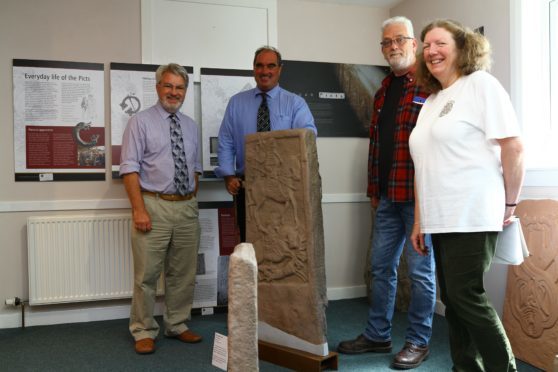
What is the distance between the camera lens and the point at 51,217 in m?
3.49

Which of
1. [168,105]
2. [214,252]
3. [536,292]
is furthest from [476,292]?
[214,252]

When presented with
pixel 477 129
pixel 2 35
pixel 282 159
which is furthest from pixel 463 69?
pixel 2 35

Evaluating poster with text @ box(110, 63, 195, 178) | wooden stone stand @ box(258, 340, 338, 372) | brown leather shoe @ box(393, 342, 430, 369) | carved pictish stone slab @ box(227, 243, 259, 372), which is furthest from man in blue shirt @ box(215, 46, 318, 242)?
carved pictish stone slab @ box(227, 243, 259, 372)

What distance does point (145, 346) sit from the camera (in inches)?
115

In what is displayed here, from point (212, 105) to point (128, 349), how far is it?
1.86 metres

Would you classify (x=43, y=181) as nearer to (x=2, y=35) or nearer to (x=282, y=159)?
(x=2, y=35)

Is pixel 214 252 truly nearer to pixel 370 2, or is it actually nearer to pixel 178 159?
pixel 178 159

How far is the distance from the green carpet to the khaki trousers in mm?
147

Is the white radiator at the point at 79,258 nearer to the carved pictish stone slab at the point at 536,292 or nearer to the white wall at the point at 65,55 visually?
the white wall at the point at 65,55

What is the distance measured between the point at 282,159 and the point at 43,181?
76.1 inches

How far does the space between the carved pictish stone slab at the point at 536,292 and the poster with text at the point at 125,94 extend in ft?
8.78

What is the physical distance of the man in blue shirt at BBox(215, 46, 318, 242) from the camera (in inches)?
120

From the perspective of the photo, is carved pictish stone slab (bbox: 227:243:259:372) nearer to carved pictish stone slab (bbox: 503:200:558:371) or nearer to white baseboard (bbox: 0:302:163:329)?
carved pictish stone slab (bbox: 503:200:558:371)

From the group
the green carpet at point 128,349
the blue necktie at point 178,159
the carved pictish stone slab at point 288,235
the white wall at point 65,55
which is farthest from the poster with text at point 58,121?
the carved pictish stone slab at point 288,235
